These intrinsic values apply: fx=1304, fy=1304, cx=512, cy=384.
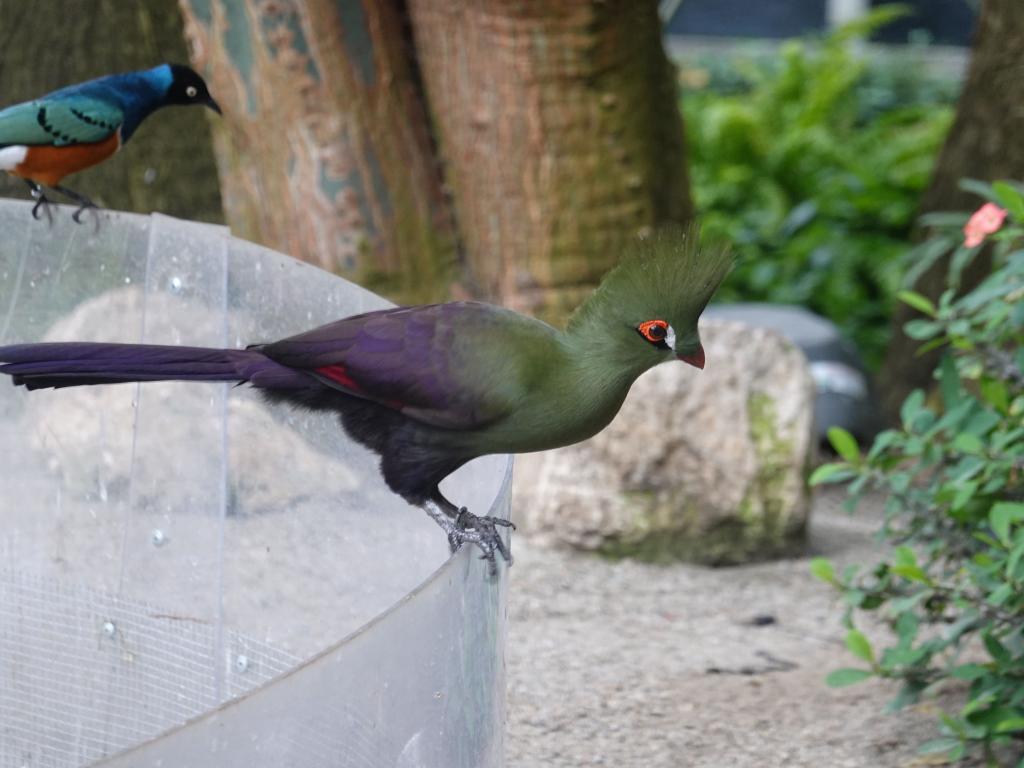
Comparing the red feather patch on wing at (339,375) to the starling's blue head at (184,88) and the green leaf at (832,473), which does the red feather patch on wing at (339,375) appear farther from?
the green leaf at (832,473)

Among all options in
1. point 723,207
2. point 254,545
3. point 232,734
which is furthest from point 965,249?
point 723,207

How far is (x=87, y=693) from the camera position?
2201 millimetres

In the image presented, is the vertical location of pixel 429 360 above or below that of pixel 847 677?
above

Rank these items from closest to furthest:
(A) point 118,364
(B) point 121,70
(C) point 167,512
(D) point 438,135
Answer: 1. (A) point 118,364
2. (C) point 167,512
3. (D) point 438,135
4. (B) point 121,70

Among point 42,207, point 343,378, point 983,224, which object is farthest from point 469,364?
point 983,224

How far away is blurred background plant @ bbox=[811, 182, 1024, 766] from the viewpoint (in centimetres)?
249

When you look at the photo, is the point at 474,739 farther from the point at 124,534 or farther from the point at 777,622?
the point at 777,622

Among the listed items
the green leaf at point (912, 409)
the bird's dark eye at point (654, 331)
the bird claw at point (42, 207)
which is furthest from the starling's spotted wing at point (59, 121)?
the green leaf at point (912, 409)

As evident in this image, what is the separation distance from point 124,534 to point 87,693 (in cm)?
27

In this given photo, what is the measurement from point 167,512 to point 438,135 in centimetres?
229

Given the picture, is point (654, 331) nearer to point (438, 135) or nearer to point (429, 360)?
point (429, 360)

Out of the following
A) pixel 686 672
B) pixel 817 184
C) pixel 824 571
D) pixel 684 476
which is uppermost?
pixel 817 184

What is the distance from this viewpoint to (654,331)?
1.81 metres

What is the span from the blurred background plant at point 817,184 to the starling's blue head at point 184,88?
15.6 ft
